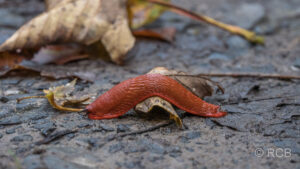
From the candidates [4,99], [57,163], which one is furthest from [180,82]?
[4,99]

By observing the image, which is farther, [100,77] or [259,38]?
[259,38]

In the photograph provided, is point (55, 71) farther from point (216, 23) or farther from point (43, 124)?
point (216, 23)

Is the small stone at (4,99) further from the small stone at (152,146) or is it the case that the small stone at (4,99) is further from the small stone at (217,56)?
the small stone at (217,56)

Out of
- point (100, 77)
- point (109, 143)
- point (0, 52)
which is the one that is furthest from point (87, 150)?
point (0, 52)

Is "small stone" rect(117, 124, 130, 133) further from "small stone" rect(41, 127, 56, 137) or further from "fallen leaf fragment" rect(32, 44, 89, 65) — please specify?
"fallen leaf fragment" rect(32, 44, 89, 65)

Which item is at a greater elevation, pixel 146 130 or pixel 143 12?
pixel 143 12

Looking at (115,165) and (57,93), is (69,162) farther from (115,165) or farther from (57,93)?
(57,93)
